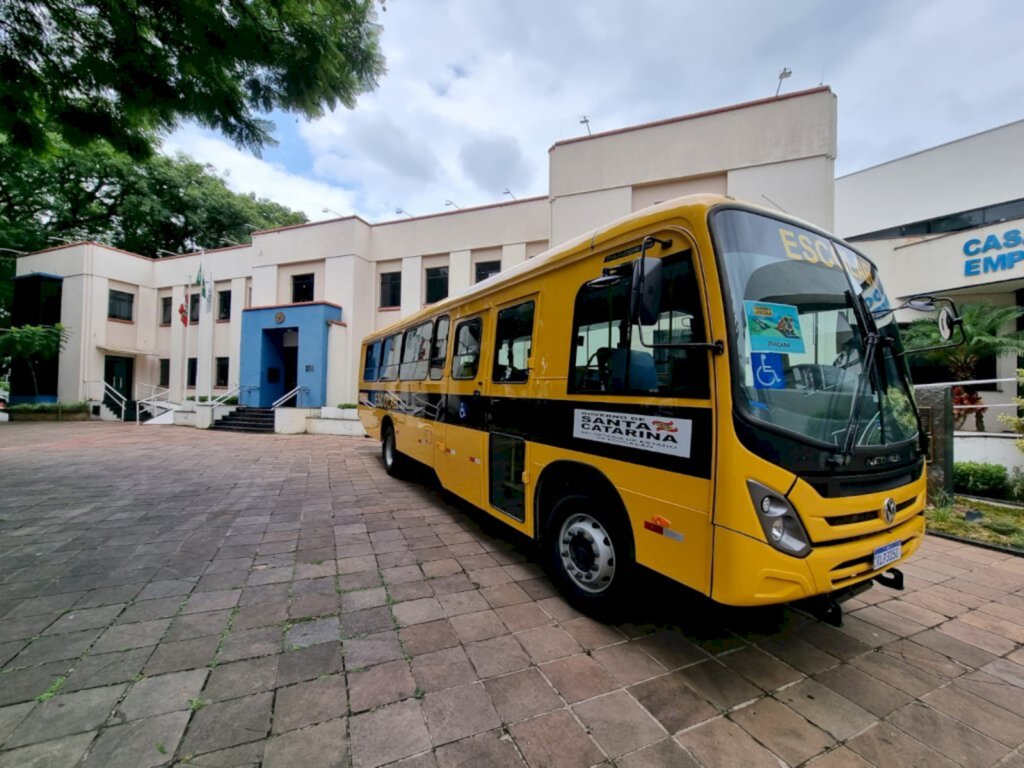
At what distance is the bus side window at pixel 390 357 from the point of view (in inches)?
300

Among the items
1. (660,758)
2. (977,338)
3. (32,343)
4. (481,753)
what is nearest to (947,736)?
(660,758)

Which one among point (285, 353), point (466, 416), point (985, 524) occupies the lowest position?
point (985, 524)

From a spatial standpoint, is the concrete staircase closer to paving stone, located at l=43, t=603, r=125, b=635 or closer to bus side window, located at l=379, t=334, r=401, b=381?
bus side window, located at l=379, t=334, r=401, b=381

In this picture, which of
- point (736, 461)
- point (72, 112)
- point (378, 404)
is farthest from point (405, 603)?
point (72, 112)

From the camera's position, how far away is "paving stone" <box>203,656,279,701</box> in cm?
229

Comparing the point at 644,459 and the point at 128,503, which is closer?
the point at 644,459

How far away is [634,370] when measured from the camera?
2709mm

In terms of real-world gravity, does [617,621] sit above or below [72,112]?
below

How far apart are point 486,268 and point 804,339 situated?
14634mm

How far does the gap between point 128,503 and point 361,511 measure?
3.28 m

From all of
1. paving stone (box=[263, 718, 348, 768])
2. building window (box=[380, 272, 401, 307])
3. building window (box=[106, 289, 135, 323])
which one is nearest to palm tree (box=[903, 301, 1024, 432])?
paving stone (box=[263, 718, 348, 768])

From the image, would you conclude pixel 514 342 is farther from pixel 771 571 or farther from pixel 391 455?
pixel 391 455

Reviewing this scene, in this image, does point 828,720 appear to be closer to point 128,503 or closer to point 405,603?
point 405,603

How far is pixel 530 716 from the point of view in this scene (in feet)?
7.04
